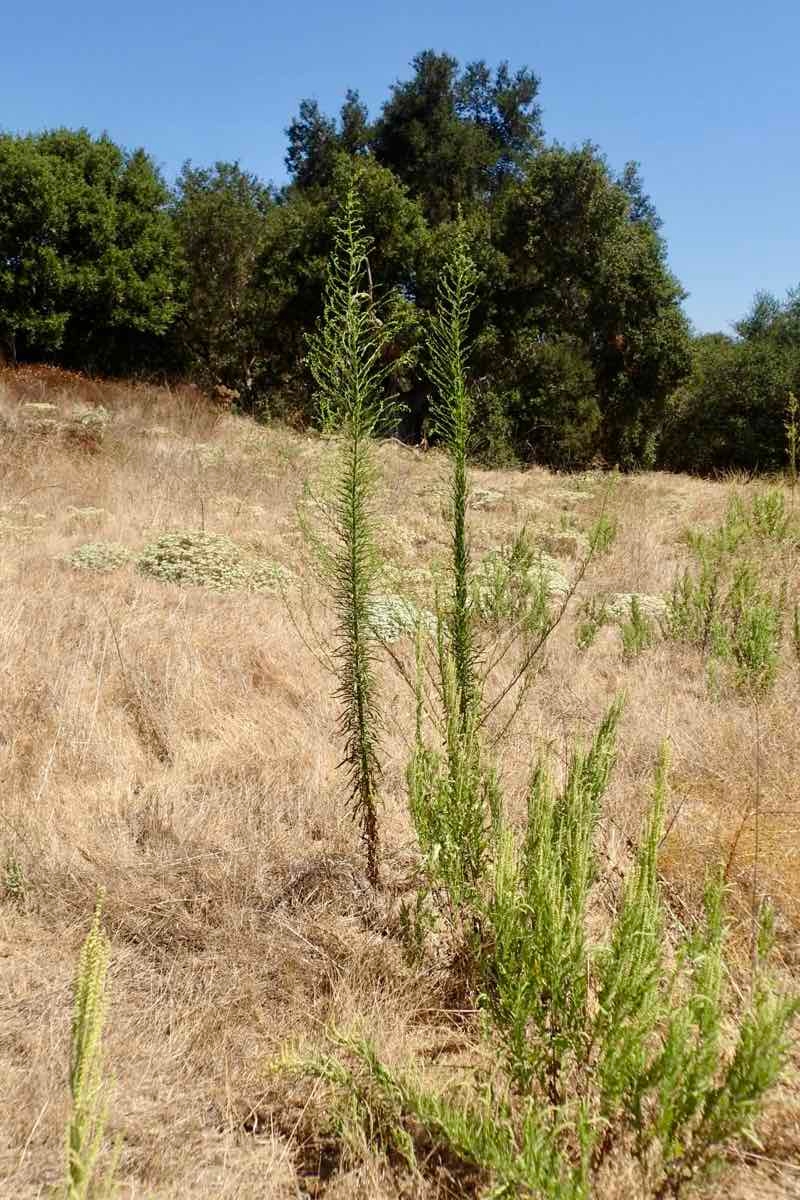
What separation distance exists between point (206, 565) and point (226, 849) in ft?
10.1

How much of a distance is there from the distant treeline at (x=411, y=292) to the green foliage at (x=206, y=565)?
24.1ft

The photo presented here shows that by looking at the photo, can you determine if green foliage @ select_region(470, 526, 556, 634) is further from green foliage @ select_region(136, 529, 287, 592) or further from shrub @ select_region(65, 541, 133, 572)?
shrub @ select_region(65, 541, 133, 572)

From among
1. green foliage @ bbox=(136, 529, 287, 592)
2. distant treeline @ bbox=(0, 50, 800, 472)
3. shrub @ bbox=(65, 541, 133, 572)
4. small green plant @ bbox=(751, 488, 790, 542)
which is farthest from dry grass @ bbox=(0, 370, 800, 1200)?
distant treeline @ bbox=(0, 50, 800, 472)

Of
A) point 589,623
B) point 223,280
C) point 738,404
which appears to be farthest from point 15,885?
point 738,404

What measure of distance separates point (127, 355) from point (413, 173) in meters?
7.57

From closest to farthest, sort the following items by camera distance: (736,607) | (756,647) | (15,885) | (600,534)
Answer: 1. (15,885)
2. (600,534)
3. (756,647)
4. (736,607)

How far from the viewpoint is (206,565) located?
535 centimetres

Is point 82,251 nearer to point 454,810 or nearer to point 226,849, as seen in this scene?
point 226,849

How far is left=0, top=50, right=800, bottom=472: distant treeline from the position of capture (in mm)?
13352

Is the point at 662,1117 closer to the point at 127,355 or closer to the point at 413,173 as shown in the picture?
the point at 127,355

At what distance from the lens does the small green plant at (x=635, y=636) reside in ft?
14.3

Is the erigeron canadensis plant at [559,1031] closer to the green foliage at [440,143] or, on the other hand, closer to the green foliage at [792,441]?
the green foliage at [792,441]

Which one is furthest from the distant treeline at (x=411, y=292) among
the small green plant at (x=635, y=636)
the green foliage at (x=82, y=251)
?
the small green plant at (x=635, y=636)

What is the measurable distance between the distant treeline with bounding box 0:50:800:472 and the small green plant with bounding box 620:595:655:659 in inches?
336
